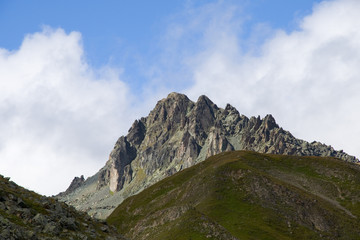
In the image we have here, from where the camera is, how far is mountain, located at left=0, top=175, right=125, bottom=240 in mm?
37000

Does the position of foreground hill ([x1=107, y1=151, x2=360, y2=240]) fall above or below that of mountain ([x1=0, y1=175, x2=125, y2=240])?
above

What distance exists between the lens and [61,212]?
48312 mm

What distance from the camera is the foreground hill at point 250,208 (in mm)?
130600

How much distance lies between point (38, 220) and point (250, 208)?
118 m

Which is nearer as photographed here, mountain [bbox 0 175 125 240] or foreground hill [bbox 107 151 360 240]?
mountain [bbox 0 175 125 240]

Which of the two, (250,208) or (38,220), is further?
(250,208)

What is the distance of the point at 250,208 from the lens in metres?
151

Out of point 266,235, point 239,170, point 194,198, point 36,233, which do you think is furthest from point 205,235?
point 36,233

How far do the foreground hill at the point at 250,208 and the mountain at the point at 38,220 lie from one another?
6988 centimetres

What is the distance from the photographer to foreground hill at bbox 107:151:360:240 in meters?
131

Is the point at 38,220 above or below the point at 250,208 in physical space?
below

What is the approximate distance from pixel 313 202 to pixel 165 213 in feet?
184

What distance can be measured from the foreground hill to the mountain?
229 ft

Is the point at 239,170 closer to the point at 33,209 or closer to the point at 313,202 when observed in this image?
the point at 313,202
